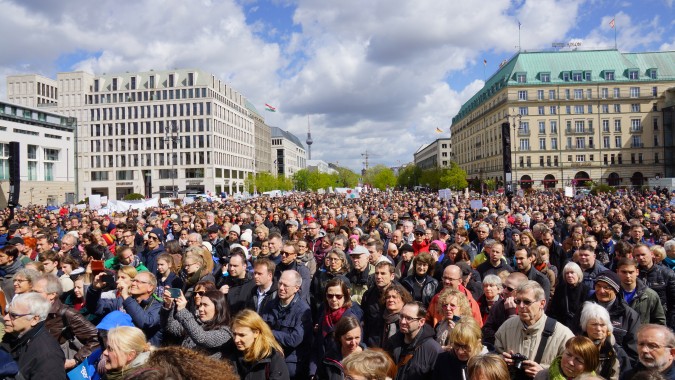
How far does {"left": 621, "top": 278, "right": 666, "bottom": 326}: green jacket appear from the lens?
531 centimetres

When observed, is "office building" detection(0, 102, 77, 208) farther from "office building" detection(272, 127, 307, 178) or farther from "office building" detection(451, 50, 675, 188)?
"office building" detection(451, 50, 675, 188)

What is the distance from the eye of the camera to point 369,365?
3.35 metres

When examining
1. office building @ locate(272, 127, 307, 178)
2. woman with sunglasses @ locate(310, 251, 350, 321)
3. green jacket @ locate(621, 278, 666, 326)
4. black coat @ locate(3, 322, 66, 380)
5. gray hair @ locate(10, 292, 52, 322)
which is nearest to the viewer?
black coat @ locate(3, 322, 66, 380)

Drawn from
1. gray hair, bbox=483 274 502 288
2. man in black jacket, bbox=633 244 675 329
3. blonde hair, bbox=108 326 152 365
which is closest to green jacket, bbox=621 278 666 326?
man in black jacket, bbox=633 244 675 329

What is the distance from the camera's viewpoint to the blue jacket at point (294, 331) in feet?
16.6

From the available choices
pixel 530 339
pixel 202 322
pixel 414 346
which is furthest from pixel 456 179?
pixel 202 322

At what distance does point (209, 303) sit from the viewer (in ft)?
14.8

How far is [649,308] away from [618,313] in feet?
2.28

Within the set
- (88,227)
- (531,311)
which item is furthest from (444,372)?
(88,227)

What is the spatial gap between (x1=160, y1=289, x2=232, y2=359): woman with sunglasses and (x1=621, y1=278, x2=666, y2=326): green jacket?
15.0ft

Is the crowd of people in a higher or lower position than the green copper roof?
lower

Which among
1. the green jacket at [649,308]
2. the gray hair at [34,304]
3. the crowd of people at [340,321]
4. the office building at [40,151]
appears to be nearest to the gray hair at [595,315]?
the crowd of people at [340,321]

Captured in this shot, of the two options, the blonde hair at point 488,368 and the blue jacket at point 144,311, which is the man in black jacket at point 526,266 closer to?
the blonde hair at point 488,368

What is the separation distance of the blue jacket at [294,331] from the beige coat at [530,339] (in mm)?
2023
